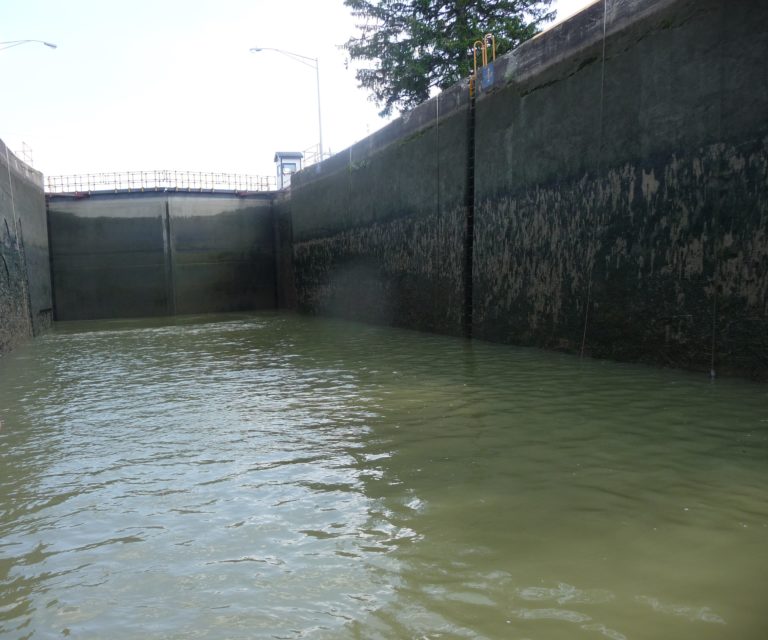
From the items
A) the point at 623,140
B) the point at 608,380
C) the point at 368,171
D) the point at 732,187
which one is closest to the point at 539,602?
the point at 608,380

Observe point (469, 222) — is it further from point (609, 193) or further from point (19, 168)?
point (19, 168)

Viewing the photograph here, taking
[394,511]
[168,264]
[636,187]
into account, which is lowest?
[394,511]

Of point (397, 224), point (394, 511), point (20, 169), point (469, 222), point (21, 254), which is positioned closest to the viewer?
point (394, 511)

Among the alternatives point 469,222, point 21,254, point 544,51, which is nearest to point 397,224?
point 469,222

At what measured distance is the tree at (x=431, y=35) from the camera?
20781 millimetres

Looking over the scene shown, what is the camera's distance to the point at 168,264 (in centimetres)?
2120

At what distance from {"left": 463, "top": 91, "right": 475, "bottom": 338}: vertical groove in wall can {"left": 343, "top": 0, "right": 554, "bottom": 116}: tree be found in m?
10.5

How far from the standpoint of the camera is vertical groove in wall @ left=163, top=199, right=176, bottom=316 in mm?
21125

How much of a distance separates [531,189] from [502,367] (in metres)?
3.08

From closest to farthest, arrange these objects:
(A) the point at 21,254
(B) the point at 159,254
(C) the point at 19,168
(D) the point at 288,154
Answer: (A) the point at 21,254
(C) the point at 19,168
(B) the point at 159,254
(D) the point at 288,154

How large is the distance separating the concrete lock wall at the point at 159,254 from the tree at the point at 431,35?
6321 millimetres

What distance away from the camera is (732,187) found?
621cm

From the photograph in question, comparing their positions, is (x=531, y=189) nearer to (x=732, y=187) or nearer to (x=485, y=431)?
(x=732, y=187)

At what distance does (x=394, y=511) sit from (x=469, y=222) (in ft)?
27.2
